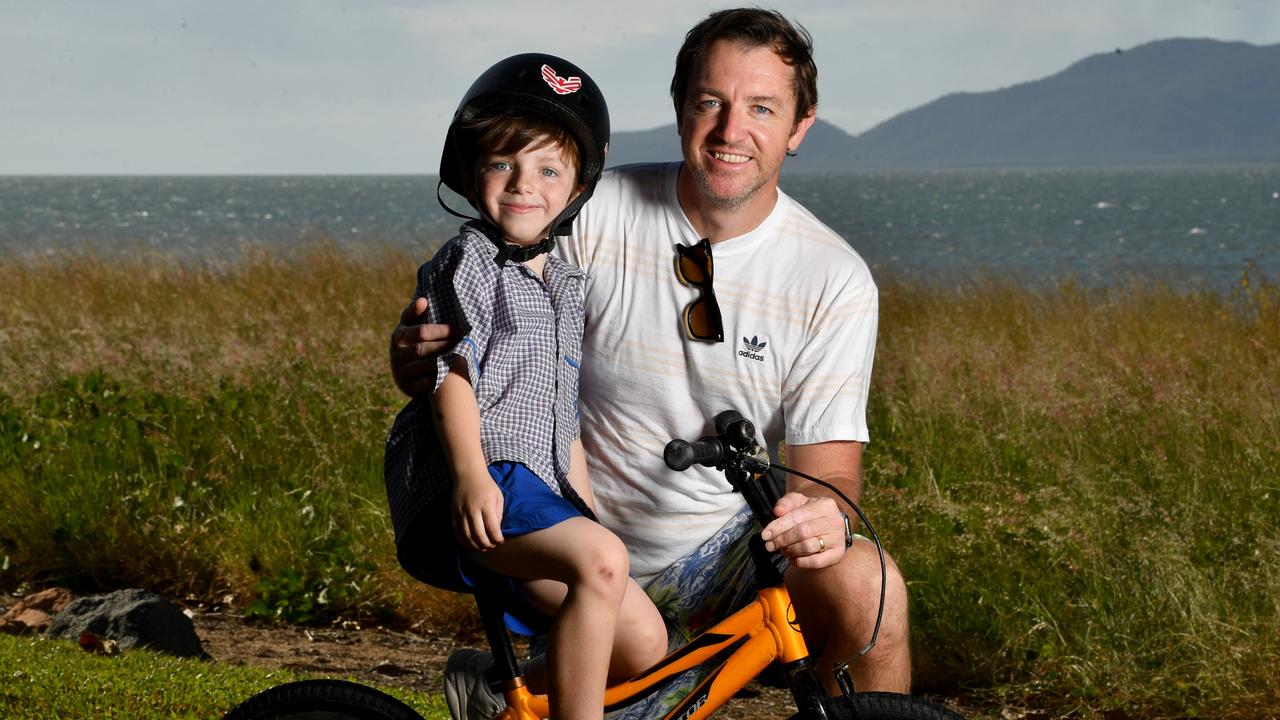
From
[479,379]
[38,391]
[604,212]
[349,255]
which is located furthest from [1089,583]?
[349,255]

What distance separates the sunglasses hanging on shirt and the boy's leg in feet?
2.65

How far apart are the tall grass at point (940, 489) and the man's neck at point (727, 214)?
72.1 inches

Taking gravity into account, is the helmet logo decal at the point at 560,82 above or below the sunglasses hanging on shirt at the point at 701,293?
above

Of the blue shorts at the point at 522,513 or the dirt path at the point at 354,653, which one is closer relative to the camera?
the blue shorts at the point at 522,513

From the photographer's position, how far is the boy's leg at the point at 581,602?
2328 mm

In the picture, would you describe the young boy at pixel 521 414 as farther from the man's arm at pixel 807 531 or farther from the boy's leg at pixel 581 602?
the man's arm at pixel 807 531

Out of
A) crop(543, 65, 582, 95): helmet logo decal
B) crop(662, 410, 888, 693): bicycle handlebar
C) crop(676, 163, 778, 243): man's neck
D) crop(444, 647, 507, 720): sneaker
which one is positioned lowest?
crop(444, 647, 507, 720): sneaker

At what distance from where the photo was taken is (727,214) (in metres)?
3.15

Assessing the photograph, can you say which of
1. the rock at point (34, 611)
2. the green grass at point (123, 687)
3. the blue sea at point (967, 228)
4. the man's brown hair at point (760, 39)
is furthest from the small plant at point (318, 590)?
the blue sea at point (967, 228)

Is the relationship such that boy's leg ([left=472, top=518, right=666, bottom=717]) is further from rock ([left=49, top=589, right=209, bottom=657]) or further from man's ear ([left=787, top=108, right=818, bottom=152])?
rock ([left=49, top=589, right=209, bottom=657])

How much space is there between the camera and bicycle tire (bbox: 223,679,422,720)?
8.46ft

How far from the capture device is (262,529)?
17.5 feet

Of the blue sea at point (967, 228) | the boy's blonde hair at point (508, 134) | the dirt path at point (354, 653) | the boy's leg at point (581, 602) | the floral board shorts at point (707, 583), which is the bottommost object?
the blue sea at point (967, 228)

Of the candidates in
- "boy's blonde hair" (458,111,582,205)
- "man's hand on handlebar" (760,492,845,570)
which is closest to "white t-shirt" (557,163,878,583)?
"boy's blonde hair" (458,111,582,205)
